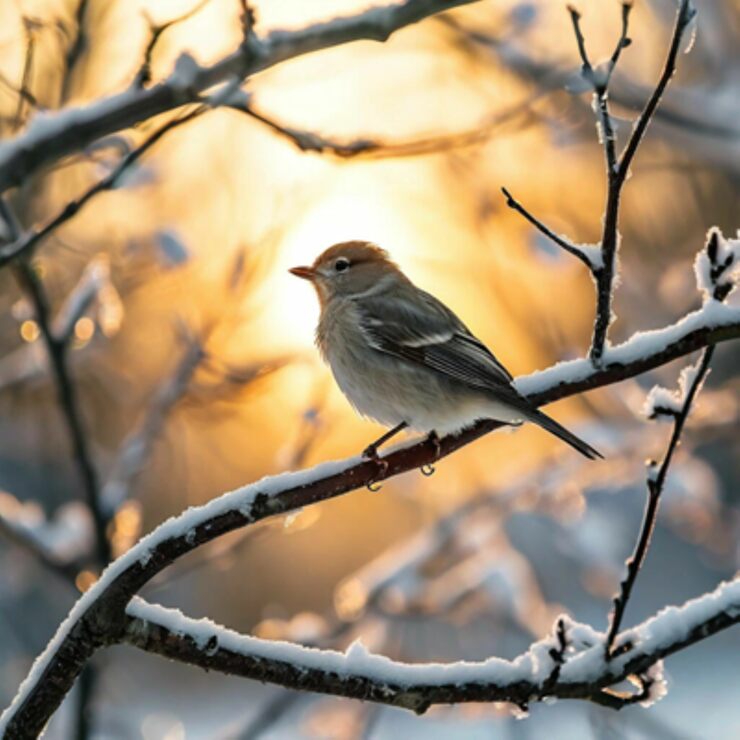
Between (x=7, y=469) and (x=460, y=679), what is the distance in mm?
10856

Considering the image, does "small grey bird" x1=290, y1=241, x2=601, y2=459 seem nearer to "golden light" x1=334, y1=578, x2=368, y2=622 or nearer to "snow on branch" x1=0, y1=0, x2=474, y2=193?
"snow on branch" x1=0, y1=0, x2=474, y2=193

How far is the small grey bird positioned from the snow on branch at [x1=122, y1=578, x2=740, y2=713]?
108cm

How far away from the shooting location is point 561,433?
3.27m

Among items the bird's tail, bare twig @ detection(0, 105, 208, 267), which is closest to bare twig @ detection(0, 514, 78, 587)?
bare twig @ detection(0, 105, 208, 267)

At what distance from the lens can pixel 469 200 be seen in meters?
6.29

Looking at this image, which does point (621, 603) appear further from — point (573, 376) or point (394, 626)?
point (394, 626)

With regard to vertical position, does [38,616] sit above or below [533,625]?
above

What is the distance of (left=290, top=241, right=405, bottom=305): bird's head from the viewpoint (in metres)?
4.55

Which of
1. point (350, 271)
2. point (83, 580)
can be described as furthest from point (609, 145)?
point (83, 580)

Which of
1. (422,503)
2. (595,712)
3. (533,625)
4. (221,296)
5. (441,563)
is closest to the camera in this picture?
(595,712)

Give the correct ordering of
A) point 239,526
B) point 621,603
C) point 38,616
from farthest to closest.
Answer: point 38,616
point 239,526
point 621,603

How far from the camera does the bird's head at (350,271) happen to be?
4551 millimetres

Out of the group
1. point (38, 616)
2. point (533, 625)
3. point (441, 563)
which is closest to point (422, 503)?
point (441, 563)

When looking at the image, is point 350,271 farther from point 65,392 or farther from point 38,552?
point 38,552
